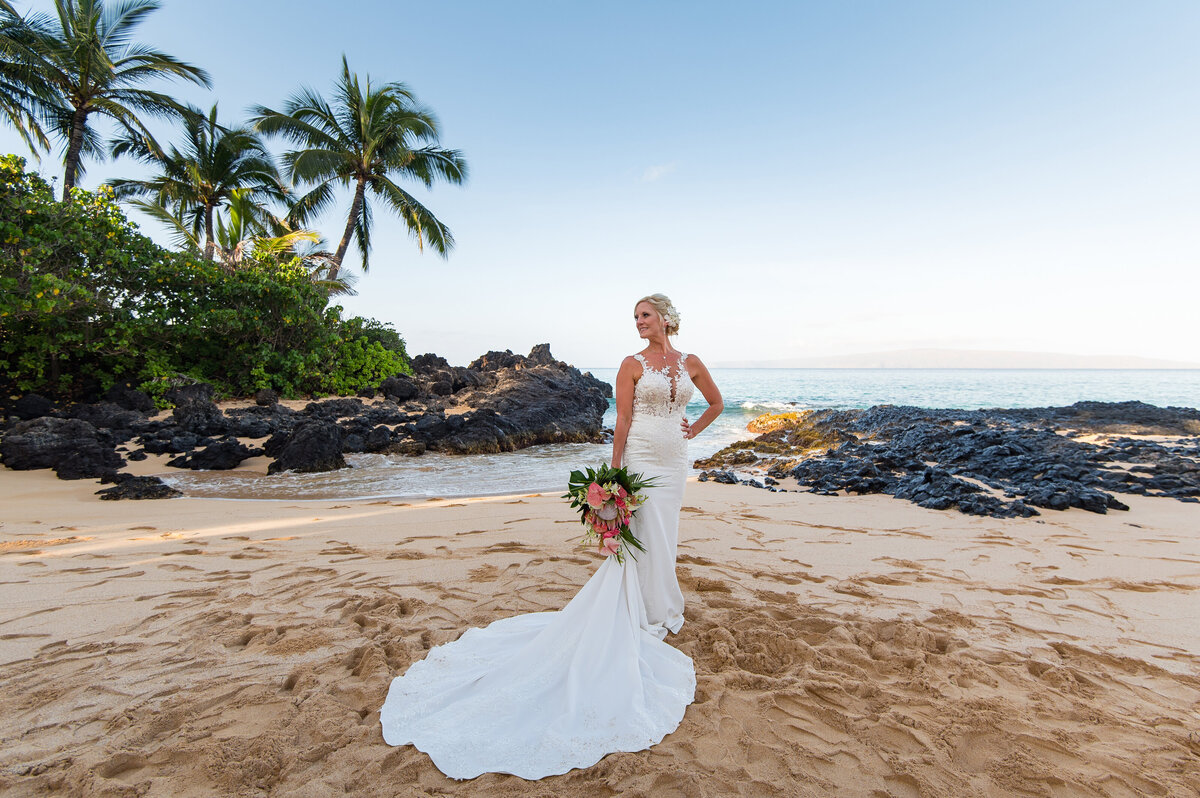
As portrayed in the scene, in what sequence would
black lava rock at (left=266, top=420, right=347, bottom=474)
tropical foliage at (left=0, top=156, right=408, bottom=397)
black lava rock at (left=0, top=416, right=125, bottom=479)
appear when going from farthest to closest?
tropical foliage at (left=0, top=156, right=408, bottom=397) < black lava rock at (left=266, top=420, right=347, bottom=474) < black lava rock at (left=0, top=416, right=125, bottom=479)

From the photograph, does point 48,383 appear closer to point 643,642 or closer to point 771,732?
point 643,642

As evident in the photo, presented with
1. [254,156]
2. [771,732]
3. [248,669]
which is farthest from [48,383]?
[771,732]

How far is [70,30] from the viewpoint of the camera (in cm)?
1617

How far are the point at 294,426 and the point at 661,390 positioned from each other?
12447 mm

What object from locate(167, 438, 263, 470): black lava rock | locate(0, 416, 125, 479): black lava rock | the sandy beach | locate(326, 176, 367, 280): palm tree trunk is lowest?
the sandy beach

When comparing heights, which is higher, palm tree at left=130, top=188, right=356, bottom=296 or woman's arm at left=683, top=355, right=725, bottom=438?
palm tree at left=130, top=188, right=356, bottom=296

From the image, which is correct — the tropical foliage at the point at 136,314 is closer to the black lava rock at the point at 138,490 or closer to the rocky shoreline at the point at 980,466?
the black lava rock at the point at 138,490

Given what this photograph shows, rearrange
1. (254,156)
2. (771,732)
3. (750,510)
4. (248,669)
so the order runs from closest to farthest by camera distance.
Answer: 1. (771,732)
2. (248,669)
3. (750,510)
4. (254,156)

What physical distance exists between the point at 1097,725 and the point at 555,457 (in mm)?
12243

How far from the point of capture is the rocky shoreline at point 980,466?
24.2 feet

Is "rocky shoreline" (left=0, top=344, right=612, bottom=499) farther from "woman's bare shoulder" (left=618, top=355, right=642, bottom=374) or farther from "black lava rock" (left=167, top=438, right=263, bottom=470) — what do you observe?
"woman's bare shoulder" (left=618, top=355, right=642, bottom=374)

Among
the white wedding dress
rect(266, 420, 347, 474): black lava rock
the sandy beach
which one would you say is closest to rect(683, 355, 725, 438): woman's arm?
the white wedding dress

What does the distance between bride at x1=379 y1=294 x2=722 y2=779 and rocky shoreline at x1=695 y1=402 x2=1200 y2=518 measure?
229 inches

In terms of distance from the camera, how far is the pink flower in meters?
3.08
